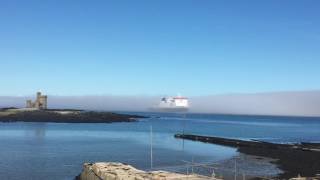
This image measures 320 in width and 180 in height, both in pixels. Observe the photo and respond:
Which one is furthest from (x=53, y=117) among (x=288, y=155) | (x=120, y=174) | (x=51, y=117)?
(x=120, y=174)

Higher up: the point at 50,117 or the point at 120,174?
the point at 50,117

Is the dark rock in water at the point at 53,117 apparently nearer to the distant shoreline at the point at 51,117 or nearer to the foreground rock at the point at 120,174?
the distant shoreline at the point at 51,117

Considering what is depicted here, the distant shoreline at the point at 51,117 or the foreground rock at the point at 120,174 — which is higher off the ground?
the distant shoreline at the point at 51,117

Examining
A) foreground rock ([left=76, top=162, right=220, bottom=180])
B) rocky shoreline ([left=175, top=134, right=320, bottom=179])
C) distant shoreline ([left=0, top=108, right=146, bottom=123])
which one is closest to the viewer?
foreground rock ([left=76, top=162, right=220, bottom=180])

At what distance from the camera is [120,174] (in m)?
32.0

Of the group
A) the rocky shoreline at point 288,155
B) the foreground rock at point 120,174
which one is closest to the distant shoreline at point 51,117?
the rocky shoreline at point 288,155

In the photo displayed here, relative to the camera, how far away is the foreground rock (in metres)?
31.0

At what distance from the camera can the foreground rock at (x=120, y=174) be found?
102 feet

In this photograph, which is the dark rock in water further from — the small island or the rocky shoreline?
the rocky shoreline

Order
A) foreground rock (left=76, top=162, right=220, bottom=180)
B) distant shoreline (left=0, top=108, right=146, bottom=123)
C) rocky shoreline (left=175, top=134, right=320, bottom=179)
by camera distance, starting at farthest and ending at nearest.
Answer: distant shoreline (left=0, top=108, right=146, bottom=123)
rocky shoreline (left=175, top=134, right=320, bottom=179)
foreground rock (left=76, top=162, right=220, bottom=180)

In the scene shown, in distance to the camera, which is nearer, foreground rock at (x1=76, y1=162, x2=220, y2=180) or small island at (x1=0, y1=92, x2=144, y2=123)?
foreground rock at (x1=76, y1=162, x2=220, y2=180)

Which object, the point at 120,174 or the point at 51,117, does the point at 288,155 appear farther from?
the point at 51,117

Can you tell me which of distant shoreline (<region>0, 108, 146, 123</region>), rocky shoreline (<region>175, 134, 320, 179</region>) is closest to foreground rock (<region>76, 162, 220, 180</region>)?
rocky shoreline (<region>175, 134, 320, 179</region>)

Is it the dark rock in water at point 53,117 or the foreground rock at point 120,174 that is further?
the dark rock in water at point 53,117
